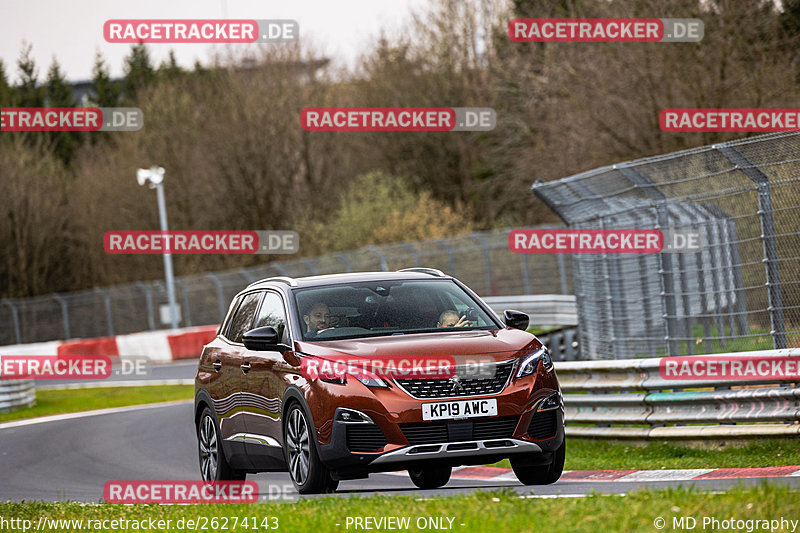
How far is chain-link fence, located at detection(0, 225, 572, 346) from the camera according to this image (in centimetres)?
3256

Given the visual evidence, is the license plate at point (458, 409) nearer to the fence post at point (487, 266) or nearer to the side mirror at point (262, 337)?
the side mirror at point (262, 337)

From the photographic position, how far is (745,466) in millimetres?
10492

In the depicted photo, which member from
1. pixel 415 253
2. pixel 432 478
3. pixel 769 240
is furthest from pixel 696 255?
pixel 415 253

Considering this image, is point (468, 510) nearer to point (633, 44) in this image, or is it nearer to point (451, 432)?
point (451, 432)

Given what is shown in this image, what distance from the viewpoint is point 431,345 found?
356 inches

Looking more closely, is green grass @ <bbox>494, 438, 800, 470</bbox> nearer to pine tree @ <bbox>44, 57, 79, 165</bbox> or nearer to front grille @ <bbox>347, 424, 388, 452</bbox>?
front grille @ <bbox>347, 424, 388, 452</bbox>

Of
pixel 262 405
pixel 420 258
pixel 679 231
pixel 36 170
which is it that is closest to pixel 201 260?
pixel 36 170

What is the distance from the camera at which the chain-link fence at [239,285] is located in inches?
1282

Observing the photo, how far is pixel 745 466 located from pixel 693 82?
64.0 ft

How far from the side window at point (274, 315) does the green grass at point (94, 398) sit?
44.7 ft

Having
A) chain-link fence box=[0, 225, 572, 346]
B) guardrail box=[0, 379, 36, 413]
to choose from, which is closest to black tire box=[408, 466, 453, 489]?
guardrail box=[0, 379, 36, 413]

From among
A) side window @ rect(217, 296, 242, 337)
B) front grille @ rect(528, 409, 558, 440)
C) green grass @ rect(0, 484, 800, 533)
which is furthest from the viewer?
side window @ rect(217, 296, 242, 337)

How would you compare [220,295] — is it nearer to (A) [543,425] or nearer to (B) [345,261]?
(B) [345,261]

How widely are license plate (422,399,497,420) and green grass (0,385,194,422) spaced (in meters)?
15.9
